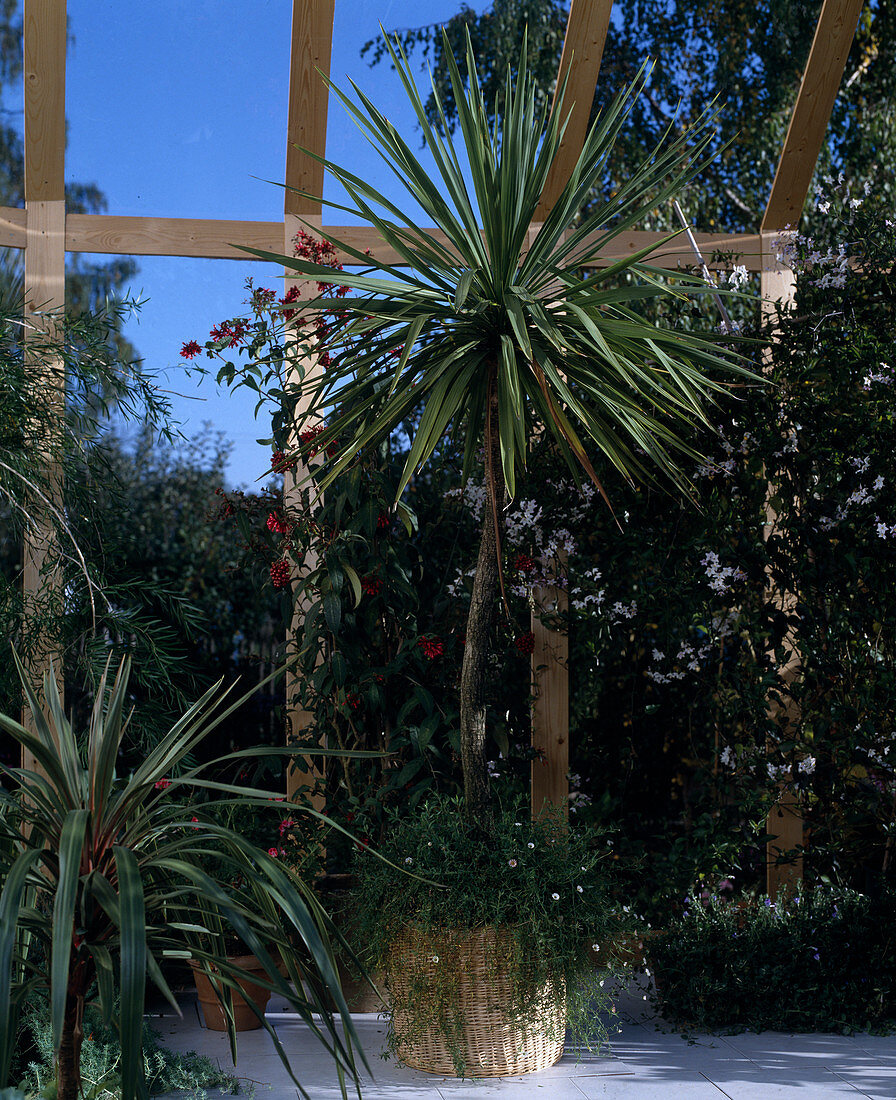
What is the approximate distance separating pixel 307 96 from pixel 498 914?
9.45 feet

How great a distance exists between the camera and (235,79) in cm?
382

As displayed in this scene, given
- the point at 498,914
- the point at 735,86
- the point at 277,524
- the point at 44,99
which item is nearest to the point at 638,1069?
the point at 498,914

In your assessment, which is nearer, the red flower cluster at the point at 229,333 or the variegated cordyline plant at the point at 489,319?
the variegated cordyline plant at the point at 489,319

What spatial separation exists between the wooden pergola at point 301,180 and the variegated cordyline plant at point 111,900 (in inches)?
80.0

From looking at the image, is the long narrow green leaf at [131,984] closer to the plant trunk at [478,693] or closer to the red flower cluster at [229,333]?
the plant trunk at [478,693]

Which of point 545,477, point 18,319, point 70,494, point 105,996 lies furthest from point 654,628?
point 105,996

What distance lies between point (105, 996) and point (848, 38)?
154 inches

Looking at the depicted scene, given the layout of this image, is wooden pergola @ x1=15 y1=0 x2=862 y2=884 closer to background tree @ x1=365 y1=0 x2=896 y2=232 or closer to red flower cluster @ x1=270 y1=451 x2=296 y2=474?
red flower cluster @ x1=270 y1=451 x2=296 y2=474

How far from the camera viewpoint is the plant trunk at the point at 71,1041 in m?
1.45

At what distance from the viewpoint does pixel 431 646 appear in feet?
10.5

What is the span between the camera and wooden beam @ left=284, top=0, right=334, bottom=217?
3.52 m

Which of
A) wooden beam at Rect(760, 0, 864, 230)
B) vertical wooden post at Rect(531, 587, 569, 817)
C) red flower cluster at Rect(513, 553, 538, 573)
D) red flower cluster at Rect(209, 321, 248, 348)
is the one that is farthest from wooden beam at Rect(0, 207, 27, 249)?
wooden beam at Rect(760, 0, 864, 230)

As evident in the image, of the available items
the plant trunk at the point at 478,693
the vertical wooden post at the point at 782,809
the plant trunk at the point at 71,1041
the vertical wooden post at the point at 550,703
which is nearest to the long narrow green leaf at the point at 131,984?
the plant trunk at the point at 71,1041

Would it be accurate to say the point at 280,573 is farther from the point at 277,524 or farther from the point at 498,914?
the point at 498,914
